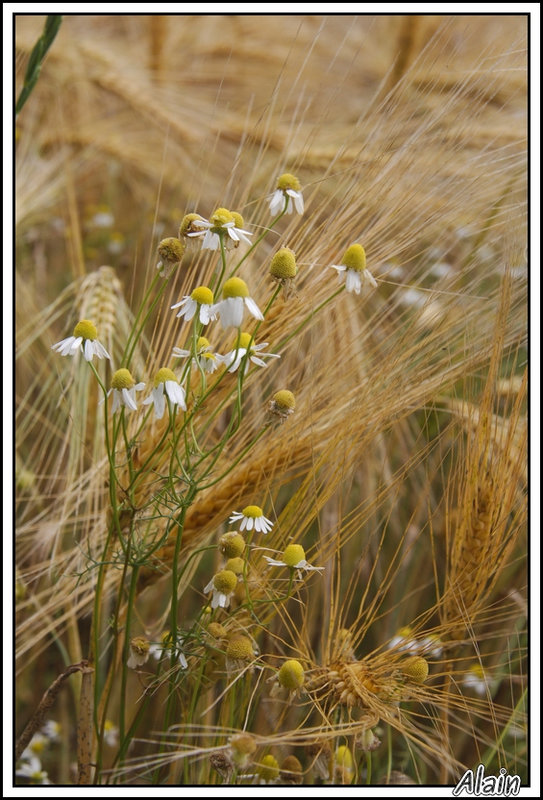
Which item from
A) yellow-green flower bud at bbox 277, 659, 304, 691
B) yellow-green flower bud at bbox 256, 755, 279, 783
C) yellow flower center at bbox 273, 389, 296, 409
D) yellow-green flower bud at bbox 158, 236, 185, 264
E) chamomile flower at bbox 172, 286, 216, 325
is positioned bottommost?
yellow-green flower bud at bbox 256, 755, 279, 783

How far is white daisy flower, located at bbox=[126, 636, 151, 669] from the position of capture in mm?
502

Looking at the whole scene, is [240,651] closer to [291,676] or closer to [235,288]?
[291,676]

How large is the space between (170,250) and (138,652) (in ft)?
0.88

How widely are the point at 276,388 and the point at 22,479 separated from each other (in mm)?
329

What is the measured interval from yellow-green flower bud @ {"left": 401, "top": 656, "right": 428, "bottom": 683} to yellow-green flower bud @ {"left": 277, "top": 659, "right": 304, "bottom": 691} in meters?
0.07

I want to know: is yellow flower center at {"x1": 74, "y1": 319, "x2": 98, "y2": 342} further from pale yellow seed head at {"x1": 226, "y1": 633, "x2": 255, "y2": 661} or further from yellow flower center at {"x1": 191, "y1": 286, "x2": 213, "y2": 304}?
pale yellow seed head at {"x1": 226, "y1": 633, "x2": 255, "y2": 661}

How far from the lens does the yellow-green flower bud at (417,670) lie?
0.47 meters

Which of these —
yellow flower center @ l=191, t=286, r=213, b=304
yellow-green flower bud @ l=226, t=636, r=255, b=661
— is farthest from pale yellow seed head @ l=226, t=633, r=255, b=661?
yellow flower center @ l=191, t=286, r=213, b=304

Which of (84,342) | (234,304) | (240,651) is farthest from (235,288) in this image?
(240,651)

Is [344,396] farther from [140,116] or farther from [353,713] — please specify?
[140,116]

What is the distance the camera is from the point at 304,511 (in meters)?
0.52

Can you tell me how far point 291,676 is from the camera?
447 mm

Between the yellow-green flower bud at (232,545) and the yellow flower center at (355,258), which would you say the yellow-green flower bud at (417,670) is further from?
the yellow flower center at (355,258)

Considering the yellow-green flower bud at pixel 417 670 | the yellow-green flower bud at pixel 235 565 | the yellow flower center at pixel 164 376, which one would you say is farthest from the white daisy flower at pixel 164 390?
the yellow-green flower bud at pixel 417 670
